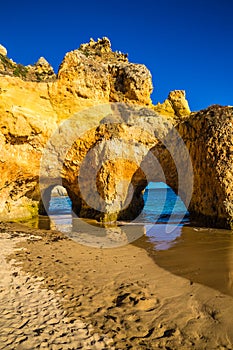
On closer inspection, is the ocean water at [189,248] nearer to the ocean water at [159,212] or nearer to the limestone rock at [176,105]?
the ocean water at [159,212]

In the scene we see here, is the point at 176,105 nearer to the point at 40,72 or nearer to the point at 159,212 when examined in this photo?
the point at 159,212

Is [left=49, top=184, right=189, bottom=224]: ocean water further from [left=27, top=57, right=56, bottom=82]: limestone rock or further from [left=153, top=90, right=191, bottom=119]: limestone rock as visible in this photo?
[left=27, top=57, right=56, bottom=82]: limestone rock

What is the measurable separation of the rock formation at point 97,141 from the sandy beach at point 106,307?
7.14 m

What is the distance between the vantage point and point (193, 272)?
542 cm

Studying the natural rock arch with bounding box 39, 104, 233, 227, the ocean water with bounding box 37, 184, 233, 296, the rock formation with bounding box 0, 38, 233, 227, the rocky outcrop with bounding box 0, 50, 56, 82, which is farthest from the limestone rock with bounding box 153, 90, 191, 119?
the ocean water with bounding box 37, 184, 233, 296

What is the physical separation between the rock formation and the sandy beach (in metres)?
7.14

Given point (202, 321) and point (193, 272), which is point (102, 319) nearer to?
point (202, 321)

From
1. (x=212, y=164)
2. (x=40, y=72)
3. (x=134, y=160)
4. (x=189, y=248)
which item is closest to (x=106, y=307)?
(x=189, y=248)

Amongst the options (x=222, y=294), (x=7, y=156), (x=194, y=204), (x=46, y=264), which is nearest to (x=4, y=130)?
(x=7, y=156)

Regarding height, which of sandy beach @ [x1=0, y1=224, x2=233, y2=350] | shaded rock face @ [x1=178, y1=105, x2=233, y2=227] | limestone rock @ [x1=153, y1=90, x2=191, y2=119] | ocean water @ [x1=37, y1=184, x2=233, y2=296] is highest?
limestone rock @ [x1=153, y1=90, x2=191, y2=119]

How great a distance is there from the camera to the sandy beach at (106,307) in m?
3.12

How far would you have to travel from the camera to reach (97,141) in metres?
14.5

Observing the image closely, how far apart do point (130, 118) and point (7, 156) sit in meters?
7.83

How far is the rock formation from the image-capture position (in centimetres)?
1220
